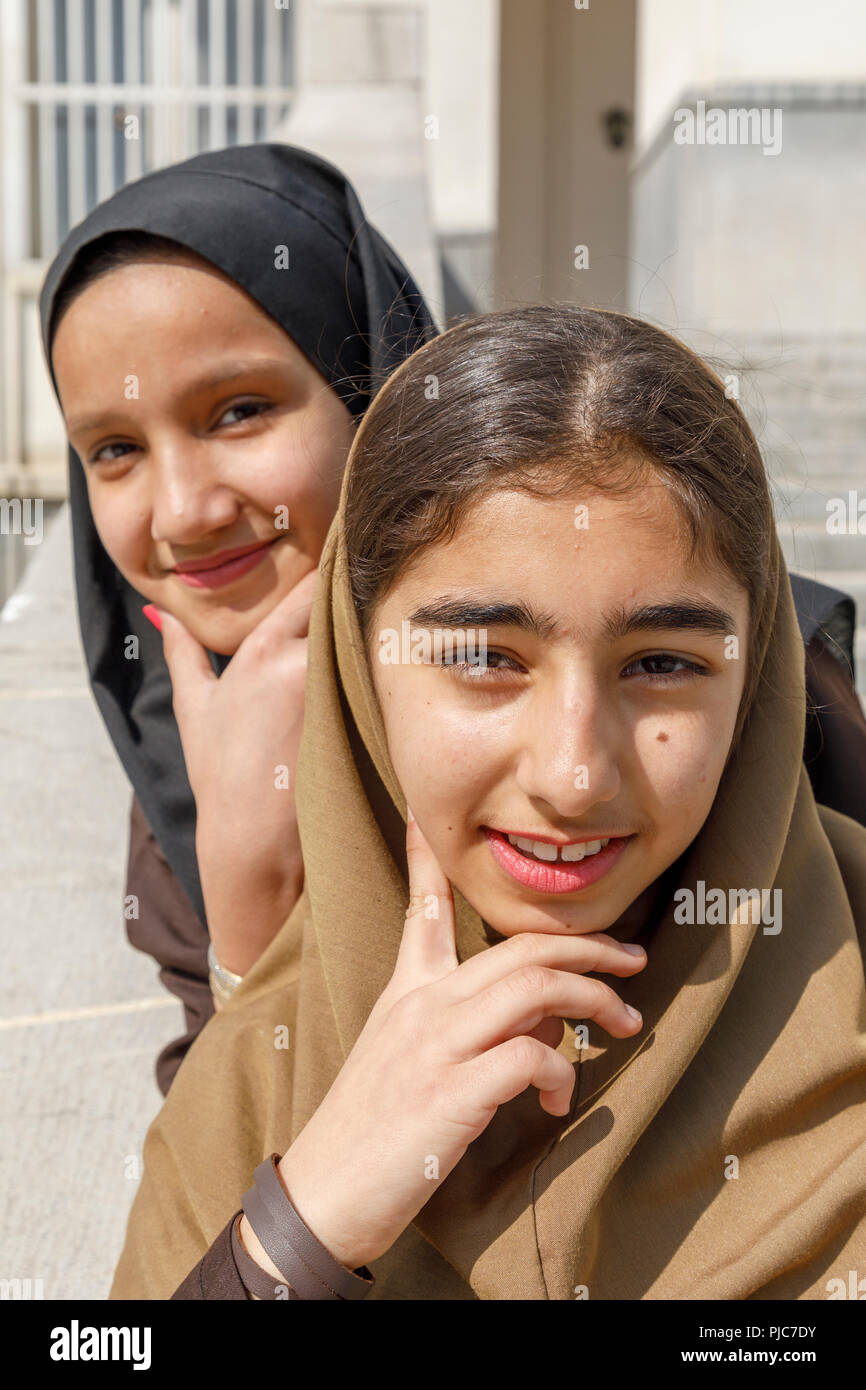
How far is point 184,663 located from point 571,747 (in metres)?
1.10

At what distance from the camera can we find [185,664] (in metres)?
2.21

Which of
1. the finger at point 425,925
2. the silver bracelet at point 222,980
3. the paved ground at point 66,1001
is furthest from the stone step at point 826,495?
the finger at point 425,925

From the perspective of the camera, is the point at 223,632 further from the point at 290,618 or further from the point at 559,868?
the point at 559,868

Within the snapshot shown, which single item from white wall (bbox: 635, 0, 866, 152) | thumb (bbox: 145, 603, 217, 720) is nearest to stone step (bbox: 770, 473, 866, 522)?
white wall (bbox: 635, 0, 866, 152)

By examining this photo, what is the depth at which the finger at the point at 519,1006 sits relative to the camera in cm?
133

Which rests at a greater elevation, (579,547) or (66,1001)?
(579,547)

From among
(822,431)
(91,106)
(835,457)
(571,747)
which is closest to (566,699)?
(571,747)

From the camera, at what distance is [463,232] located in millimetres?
7668

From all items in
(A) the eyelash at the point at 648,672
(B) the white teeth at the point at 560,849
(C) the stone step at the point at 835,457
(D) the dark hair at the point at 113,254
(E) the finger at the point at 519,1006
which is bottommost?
(E) the finger at the point at 519,1006

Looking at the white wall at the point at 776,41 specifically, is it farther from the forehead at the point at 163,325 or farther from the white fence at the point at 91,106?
the forehead at the point at 163,325

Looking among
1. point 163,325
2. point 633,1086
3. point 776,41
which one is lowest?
point 633,1086
